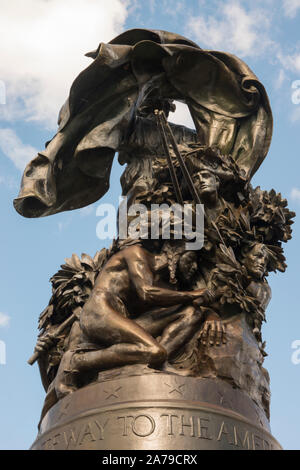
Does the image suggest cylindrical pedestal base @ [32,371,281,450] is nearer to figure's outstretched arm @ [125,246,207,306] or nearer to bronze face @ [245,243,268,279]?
figure's outstretched arm @ [125,246,207,306]

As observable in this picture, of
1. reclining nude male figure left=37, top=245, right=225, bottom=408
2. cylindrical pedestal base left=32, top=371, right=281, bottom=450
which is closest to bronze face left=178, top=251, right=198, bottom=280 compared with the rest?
reclining nude male figure left=37, top=245, right=225, bottom=408

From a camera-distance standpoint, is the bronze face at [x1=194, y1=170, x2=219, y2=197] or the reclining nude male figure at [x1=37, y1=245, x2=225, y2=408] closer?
the reclining nude male figure at [x1=37, y1=245, x2=225, y2=408]

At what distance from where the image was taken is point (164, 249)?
1009cm

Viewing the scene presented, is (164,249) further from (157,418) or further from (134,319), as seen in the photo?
(157,418)

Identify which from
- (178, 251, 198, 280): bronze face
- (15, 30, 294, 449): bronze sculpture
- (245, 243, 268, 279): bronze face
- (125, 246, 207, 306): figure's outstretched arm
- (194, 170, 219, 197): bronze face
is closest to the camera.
Answer: (15, 30, 294, 449): bronze sculpture

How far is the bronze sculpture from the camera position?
28.0 feet

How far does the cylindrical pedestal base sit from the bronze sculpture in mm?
23

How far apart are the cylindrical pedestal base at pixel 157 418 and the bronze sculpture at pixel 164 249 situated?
2 centimetres

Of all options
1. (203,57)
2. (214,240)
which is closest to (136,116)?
(203,57)

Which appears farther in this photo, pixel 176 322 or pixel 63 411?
pixel 176 322

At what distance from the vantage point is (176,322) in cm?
923

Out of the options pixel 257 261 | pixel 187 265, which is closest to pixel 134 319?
pixel 187 265
